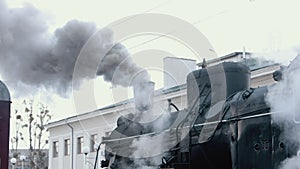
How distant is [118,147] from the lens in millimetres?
11344

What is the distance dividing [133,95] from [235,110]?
13.4 ft

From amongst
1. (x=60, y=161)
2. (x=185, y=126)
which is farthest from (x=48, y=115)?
(x=185, y=126)

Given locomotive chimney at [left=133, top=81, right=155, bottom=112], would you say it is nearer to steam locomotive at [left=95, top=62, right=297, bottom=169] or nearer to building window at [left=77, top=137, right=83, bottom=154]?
steam locomotive at [left=95, top=62, right=297, bottom=169]

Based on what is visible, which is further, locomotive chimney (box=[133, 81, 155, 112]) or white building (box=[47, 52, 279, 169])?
white building (box=[47, 52, 279, 169])

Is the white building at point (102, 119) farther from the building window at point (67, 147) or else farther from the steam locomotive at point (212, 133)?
the steam locomotive at point (212, 133)

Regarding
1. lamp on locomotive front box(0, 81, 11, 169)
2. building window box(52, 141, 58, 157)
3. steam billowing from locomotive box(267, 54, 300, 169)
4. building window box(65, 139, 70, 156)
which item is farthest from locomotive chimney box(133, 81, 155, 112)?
building window box(52, 141, 58, 157)

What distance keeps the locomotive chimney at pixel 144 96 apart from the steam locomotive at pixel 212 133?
0.38 metres

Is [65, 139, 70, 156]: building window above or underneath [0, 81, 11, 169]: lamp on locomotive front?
above

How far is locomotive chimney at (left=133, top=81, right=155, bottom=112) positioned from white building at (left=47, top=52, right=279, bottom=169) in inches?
8.5

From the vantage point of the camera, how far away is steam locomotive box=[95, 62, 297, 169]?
7367mm

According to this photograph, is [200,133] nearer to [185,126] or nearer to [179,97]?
[185,126]

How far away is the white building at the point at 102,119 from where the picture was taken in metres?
14.9

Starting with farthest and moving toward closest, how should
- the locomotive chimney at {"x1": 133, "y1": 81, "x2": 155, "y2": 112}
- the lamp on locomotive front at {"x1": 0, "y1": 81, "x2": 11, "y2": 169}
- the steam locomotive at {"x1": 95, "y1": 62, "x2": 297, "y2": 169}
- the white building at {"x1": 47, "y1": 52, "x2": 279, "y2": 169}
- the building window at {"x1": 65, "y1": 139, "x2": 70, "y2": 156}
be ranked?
the building window at {"x1": 65, "y1": 139, "x2": 70, "y2": 156}, the white building at {"x1": 47, "y1": 52, "x2": 279, "y2": 169}, the lamp on locomotive front at {"x1": 0, "y1": 81, "x2": 11, "y2": 169}, the locomotive chimney at {"x1": 133, "y1": 81, "x2": 155, "y2": 112}, the steam locomotive at {"x1": 95, "y1": 62, "x2": 297, "y2": 169}

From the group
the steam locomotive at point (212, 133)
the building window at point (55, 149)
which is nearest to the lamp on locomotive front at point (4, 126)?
the steam locomotive at point (212, 133)
